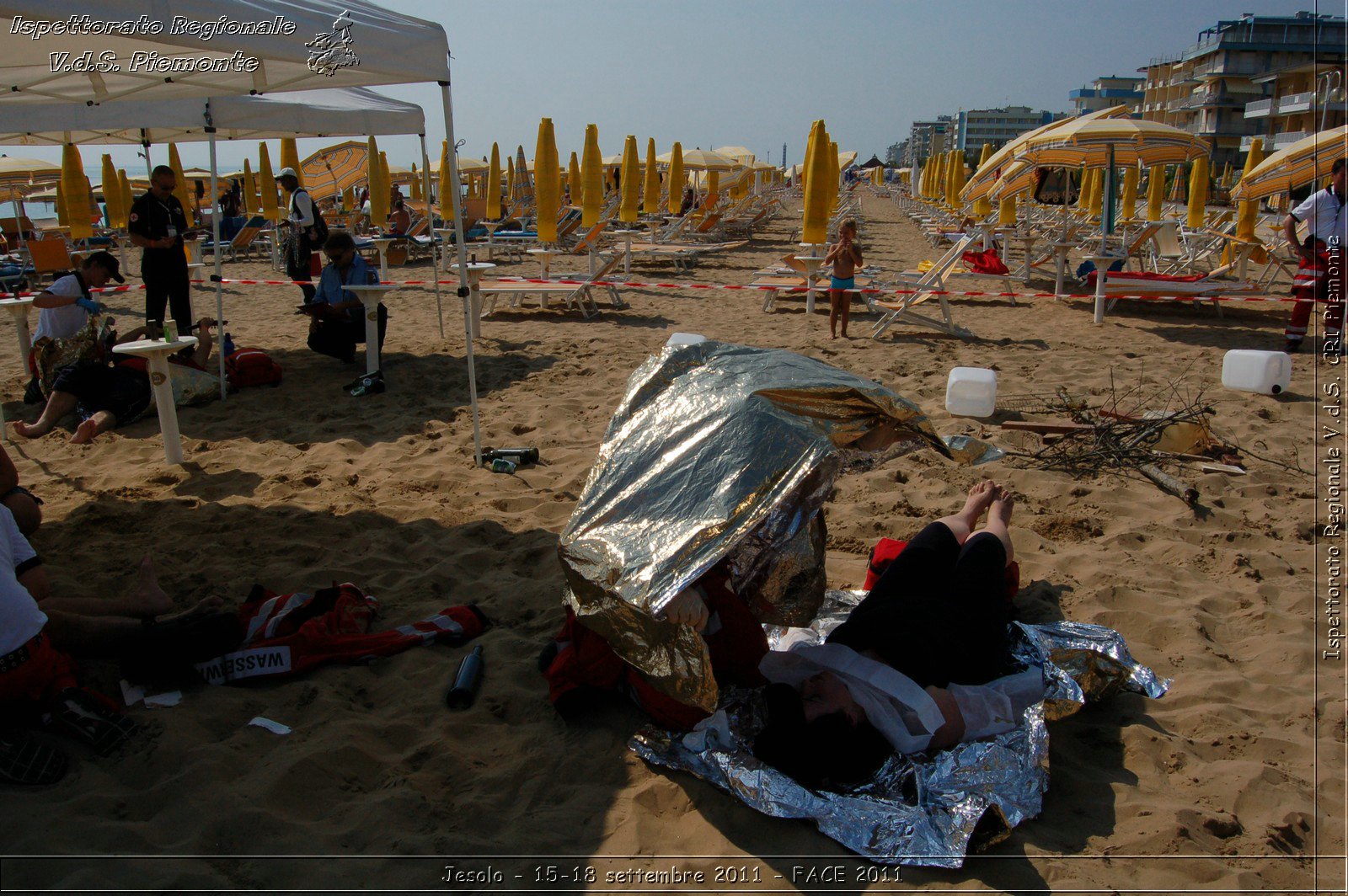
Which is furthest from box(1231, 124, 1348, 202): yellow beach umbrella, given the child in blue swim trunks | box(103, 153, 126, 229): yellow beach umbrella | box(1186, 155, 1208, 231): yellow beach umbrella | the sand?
box(103, 153, 126, 229): yellow beach umbrella

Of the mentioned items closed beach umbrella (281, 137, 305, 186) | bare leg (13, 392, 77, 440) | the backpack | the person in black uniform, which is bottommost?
bare leg (13, 392, 77, 440)

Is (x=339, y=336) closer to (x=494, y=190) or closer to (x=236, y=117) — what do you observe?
(x=236, y=117)

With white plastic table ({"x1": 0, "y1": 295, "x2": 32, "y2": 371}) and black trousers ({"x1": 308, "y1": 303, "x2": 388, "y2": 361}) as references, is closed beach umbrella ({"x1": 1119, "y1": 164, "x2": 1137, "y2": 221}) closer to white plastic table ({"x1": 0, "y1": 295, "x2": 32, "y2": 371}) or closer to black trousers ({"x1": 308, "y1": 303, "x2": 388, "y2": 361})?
black trousers ({"x1": 308, "y1": 303, "x2": 388, "y2": 361})

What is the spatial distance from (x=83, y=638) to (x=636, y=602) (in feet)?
6.81

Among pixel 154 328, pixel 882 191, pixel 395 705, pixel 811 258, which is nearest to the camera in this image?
pixel 395 705

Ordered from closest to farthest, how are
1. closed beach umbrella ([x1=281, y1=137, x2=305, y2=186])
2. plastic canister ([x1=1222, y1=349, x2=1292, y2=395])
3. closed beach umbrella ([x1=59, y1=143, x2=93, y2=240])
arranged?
plastic canister ([x1=1222, y1=349, x2=1292, y2=395]) → closed beach umbrella ([x1=59, y1=143, x2=93, y2=240]) → closed beach umbrella ([x1=281, y1=137, x2=305, y2=186])

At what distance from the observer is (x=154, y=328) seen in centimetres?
514

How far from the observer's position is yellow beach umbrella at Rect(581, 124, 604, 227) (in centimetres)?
1278

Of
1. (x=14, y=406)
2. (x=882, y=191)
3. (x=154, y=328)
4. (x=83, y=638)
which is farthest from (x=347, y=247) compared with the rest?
(x=882, y=191)

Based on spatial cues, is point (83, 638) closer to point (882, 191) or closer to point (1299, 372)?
point (1299, 372)

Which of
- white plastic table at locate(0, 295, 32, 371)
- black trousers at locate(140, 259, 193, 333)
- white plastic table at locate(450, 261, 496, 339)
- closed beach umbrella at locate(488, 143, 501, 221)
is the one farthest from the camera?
closed beach umbrella at locate(488, 143, 501, 221)

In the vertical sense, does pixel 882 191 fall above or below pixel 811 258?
above

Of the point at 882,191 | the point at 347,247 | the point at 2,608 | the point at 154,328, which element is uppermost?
the point at 882,191

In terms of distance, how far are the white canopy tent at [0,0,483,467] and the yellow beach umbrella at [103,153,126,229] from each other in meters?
10.4
